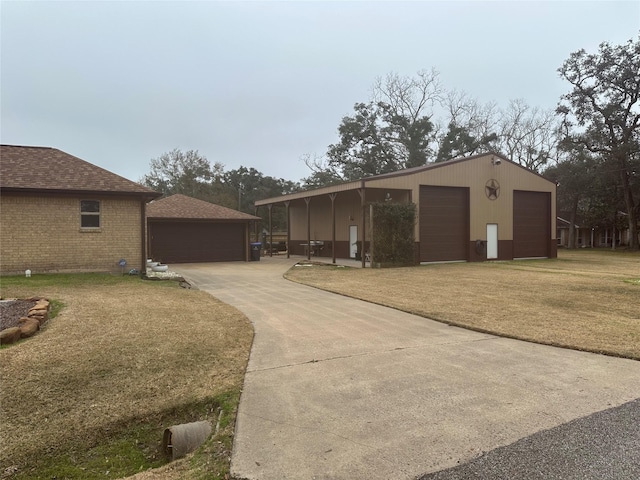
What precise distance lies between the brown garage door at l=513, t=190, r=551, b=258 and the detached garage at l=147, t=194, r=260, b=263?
14568mm

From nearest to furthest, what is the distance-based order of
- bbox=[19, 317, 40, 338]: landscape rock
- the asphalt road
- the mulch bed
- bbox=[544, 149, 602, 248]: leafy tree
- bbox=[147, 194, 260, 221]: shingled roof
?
the asphalt road, bbox=[19, 317, 40, 338]: landscape rock, the mulch bed, bbox=[147, 194, 260, 221]: shingled roof, bbox=[544, 149, 602, 248]: leafy tree

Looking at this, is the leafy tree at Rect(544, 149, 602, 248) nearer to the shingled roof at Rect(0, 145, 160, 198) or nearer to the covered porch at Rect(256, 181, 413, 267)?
the covered porch at Rect(256, 181, 413, 267)

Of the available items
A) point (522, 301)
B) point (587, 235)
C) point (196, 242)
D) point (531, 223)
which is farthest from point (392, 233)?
point (587, 235)

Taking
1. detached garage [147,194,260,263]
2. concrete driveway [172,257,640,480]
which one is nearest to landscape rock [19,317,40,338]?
concrete driveway [172,257,640,480]

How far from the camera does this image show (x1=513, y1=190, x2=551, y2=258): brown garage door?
24.0 meters

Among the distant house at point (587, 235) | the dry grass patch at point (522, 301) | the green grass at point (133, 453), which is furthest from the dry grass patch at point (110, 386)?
the distant house at point (587, 235)

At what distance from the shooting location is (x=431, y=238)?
2139cm

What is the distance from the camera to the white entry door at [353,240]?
78.5 ft

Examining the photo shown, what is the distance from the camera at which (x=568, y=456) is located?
3.08m

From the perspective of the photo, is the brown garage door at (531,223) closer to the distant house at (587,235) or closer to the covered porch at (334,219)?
the covered porch at (334,219)

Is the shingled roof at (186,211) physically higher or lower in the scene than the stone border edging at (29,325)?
higher

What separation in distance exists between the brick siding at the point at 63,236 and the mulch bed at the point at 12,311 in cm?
562

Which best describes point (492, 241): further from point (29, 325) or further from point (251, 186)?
point (251, 186)

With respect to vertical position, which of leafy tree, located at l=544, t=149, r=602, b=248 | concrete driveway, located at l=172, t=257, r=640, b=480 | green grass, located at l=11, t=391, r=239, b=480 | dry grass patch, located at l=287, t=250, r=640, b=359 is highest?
leafy tree, located at l=544, t=149, r=602, b=248
